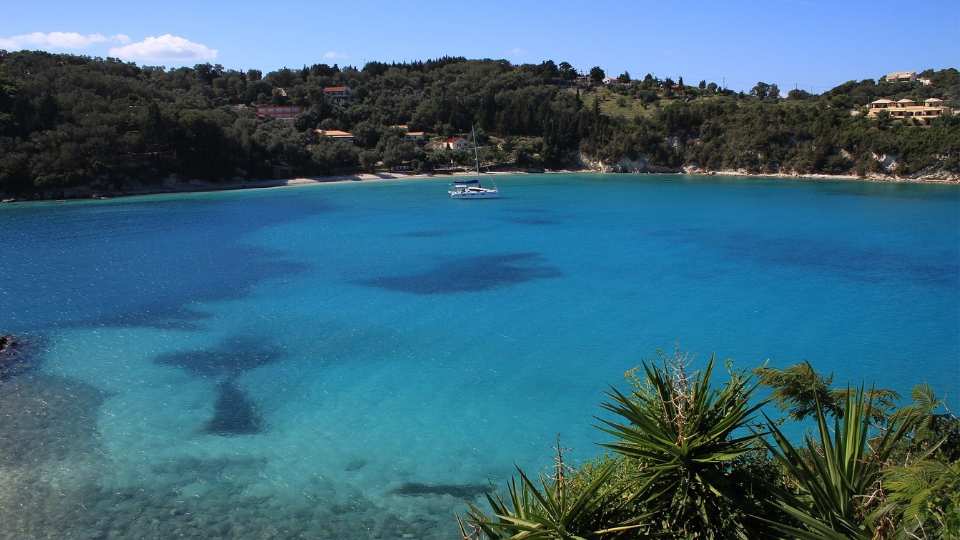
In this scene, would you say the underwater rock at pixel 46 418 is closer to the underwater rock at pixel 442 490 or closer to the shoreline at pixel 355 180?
the underwater rock at pixel 442 490

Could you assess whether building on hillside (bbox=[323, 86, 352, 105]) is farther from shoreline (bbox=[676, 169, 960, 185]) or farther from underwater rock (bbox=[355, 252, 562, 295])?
underwater rock (bbox=[355, 252, 562, 295])

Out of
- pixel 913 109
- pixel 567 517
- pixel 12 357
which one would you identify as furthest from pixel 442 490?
pixel 913 109

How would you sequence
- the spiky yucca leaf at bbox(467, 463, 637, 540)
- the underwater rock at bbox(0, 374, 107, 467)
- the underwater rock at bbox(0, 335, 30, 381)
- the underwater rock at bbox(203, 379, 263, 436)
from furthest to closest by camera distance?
the underwater rock at bbox(0, 335, 30, 381)
the underwater rock at bbox(203, 379, 263, 436)
the underwater rock at bbox(0, 374, 107, 467)
the spiky yucca leaf at bbox(467, 463, 637, 540)

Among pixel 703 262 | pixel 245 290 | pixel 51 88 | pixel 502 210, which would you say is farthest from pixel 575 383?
pixel 51 88

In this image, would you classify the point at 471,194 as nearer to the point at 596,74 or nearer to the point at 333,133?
the point at 333,133

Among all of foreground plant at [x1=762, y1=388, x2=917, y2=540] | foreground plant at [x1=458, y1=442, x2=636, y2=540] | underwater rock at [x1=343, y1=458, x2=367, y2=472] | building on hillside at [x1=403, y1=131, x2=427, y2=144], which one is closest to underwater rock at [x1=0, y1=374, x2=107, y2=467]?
underwater rock at [x1=343, y1=458, x2=367, y2=472]

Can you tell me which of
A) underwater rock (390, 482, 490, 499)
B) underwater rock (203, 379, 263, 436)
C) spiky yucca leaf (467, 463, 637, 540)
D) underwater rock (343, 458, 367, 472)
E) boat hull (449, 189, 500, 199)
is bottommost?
underwater rock (203, 379, 263, 436)
